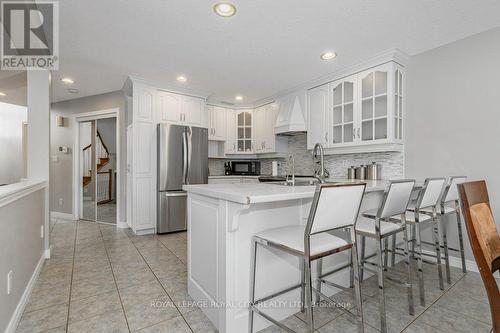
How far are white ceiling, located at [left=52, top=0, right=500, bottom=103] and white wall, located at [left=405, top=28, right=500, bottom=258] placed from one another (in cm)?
20

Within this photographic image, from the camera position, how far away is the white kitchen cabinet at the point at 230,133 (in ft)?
16.8

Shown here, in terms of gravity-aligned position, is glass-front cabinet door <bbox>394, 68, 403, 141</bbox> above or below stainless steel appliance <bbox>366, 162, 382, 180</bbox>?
above

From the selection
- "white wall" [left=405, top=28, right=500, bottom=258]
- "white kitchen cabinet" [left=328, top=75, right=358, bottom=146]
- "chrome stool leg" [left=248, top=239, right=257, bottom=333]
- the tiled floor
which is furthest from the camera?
"white kitchen cabinet" [left=328, top=75, right=358, bottom=146]

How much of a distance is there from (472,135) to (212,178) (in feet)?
12.4

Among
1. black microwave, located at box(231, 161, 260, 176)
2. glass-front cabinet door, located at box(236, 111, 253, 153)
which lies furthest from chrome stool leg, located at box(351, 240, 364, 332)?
glass-front cabinet door, located at box(236, 111, 253, 153)

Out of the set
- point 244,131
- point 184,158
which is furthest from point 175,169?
point 244,131

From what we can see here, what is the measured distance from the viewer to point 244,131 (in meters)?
5.21

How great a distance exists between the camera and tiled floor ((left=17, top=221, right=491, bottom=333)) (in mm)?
1639

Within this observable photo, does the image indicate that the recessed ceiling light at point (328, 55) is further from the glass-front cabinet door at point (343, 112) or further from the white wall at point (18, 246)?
the white wall at point (18, 246)

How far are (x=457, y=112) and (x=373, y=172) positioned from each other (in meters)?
1.06

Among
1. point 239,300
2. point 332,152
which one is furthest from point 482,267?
point 332,152

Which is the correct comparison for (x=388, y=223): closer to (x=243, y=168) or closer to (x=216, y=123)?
(x=243, y=168)

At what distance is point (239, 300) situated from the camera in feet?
5.00

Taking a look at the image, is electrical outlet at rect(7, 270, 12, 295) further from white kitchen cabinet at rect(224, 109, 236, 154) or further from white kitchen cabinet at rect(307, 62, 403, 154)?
white kitchen cabinet at rect(224, 109, 236, 154)
